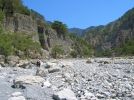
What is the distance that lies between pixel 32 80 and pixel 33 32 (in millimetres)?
79190

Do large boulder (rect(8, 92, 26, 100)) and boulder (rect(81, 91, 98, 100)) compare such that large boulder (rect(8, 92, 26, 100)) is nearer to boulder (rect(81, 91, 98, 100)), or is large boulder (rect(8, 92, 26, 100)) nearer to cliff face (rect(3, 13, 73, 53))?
boulder (rect(81, 91, 98, 100))

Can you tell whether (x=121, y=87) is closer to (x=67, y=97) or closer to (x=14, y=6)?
(x=67, y=97)

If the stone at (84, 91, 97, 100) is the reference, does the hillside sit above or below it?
above

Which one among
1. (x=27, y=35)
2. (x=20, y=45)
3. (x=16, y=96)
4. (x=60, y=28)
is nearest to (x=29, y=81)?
(x=16, y=96)

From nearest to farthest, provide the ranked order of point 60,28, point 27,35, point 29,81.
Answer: point 29,81, point 27,35, point 60,28

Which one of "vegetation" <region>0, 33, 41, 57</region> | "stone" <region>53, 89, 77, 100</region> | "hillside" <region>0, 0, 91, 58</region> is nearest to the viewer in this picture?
"stone" <region>53, 89, 77, 100</region>

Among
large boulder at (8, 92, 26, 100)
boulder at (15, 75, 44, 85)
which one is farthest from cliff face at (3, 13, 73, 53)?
large boulder at (8, 92, 26, 100)

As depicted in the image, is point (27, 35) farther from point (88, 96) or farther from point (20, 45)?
point (88, 96)

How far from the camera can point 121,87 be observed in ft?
41.2

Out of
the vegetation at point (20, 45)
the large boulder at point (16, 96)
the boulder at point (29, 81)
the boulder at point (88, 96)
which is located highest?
the vegetation at point (20, 45)

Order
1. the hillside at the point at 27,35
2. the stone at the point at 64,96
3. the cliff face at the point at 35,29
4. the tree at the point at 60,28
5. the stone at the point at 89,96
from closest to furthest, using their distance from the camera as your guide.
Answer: the stone at the point at 64,96, the stone at the point at 89,96, the hillside at the point at 27,35, the cliff face at the point at 35,29, the tree at the point at 60,28

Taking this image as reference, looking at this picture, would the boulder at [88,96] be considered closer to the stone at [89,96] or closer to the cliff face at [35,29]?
the stone at [89,96]

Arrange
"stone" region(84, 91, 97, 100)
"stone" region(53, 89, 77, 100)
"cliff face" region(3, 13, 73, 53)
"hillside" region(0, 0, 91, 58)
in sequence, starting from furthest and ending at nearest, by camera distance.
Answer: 1. "cliff face" region(3, 13, 73, 53)
2. "hillside" region(0, 0, 91, 58)
3. "stone" region(84, 91, 97, 100)
4. "stone" region(53, 89, 77, 100)

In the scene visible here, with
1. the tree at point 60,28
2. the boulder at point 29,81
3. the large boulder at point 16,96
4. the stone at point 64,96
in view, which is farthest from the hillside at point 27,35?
the stone at point 64,96
